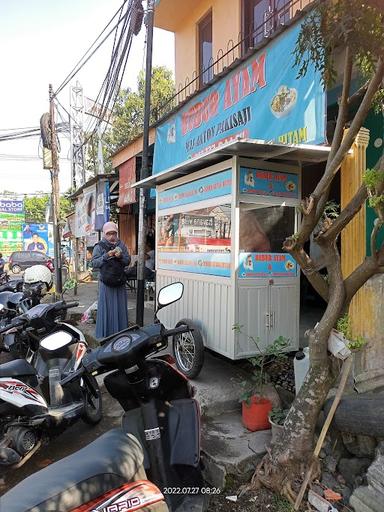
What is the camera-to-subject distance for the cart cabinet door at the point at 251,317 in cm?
377

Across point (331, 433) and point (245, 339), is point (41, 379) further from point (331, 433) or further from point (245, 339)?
point (331, 433)

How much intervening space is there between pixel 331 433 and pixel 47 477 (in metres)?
2.17

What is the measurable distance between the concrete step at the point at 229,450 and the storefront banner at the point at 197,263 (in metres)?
1.33

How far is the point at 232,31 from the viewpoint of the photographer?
7.31m

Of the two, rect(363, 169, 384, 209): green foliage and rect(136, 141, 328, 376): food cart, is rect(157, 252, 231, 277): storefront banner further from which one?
rect(363, 169, 384, 209): green foliage

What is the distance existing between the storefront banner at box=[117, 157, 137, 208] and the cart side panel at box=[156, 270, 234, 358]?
431 centimetres

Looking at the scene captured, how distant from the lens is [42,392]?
12.5 ft

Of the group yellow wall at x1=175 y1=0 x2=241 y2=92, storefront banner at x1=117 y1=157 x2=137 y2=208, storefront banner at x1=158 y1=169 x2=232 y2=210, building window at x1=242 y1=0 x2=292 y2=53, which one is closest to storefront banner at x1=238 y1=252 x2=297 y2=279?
storefront banner at x1=158 y1=169 x2=232 y2=210

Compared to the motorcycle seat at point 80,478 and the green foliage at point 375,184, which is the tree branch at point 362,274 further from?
the motorcycle seat at point 80,478

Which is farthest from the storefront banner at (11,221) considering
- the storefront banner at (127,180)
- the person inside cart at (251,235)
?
the person inside cart at (251,235)

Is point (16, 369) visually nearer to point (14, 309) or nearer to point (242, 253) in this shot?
point (242, 253)

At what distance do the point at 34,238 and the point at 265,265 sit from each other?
34.8 meters

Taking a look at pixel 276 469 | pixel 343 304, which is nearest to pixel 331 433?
pixel 276 469

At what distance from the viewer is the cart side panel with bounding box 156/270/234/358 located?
151 inches
